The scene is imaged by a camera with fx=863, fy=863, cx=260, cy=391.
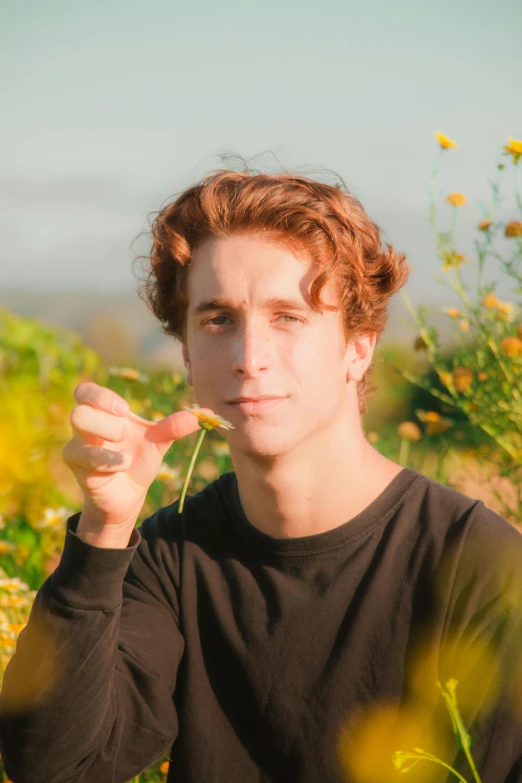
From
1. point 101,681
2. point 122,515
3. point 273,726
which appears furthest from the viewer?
point 273,726

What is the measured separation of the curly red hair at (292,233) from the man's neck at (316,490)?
13.0 inches

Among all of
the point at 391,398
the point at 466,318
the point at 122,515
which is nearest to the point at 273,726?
the point at 122,515

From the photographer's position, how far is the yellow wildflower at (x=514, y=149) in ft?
8.48

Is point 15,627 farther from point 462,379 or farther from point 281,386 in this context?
point 462,379

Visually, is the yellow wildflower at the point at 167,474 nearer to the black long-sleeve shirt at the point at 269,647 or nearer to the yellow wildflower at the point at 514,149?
the black long-sleeve shirt at the point at 269,647

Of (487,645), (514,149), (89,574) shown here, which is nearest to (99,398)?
(89,574)

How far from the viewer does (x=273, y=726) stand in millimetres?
1869

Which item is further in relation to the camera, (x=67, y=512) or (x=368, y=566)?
(x=67, y=512)

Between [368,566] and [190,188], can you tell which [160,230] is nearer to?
[190,188]

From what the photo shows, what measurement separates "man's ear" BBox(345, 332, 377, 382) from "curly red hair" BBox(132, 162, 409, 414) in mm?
22

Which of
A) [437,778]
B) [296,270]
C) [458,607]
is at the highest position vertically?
[296,270]

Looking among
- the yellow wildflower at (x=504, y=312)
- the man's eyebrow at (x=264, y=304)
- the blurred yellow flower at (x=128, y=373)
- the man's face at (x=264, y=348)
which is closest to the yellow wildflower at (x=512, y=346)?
the yellow wildflower at (x=504, y=312)

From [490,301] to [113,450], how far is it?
1.77m

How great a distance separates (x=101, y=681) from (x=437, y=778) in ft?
2.22
